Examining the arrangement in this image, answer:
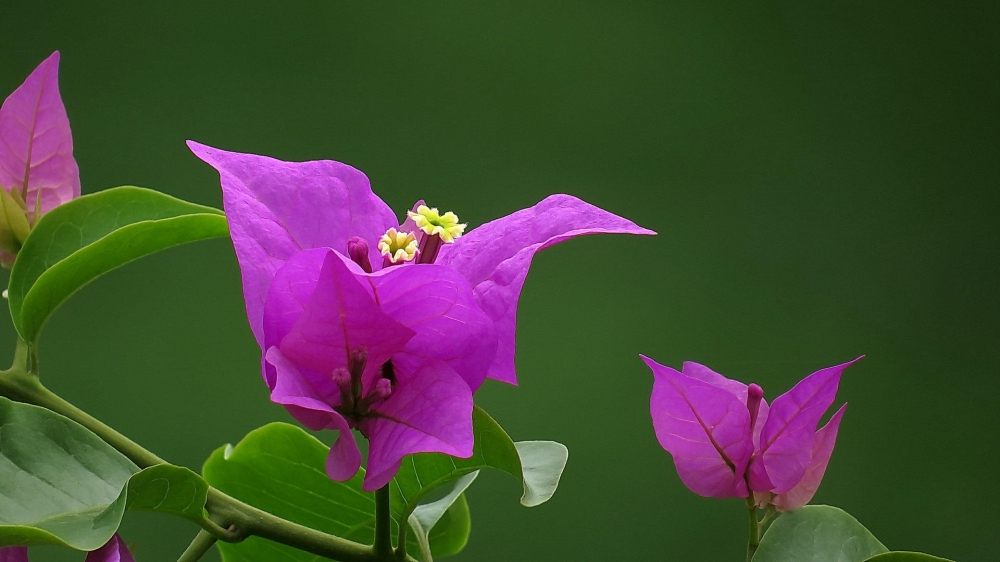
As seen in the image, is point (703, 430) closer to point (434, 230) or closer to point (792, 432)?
point (792, 432)

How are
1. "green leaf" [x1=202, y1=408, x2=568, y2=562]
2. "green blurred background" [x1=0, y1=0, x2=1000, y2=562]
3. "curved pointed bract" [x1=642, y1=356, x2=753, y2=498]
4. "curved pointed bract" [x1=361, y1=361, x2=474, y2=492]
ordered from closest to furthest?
"curved pointed bract" [x1=361, y1=361, x2=474, y2=492]
"curved pointed bract" [x1=642, y1=356, x2=753, y2=498]
"green leaf" [x1=202, y1=408, x2=568, y2=562]
"green blurred background" [x1=0, y1=0, x2=1000, y2=562]

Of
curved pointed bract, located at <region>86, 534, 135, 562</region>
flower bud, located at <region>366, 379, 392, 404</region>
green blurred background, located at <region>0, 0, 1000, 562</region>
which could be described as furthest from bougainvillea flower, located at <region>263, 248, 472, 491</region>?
green blurred background, located at <region>0, 0, 1000, 562</region>

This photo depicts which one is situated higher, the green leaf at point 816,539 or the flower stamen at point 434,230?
the flower stamen at point 434,230

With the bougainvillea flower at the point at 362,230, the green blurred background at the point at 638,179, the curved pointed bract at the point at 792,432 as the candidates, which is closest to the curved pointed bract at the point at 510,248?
the bougainvillea flower at the point at 362,230

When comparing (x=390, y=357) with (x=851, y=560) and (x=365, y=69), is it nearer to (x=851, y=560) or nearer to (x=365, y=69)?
(x=851, y=560)

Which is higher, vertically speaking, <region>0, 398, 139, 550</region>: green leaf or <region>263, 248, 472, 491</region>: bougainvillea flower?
<region>263, 248, 472, 491</region>: bougainvillea flower

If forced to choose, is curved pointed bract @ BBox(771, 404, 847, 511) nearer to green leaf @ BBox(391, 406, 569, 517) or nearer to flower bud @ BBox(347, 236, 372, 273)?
green leaf @ BBox(391, 406, 569, 517)

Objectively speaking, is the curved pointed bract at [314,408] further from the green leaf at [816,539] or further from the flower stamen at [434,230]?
the green leaf at [816,539]
